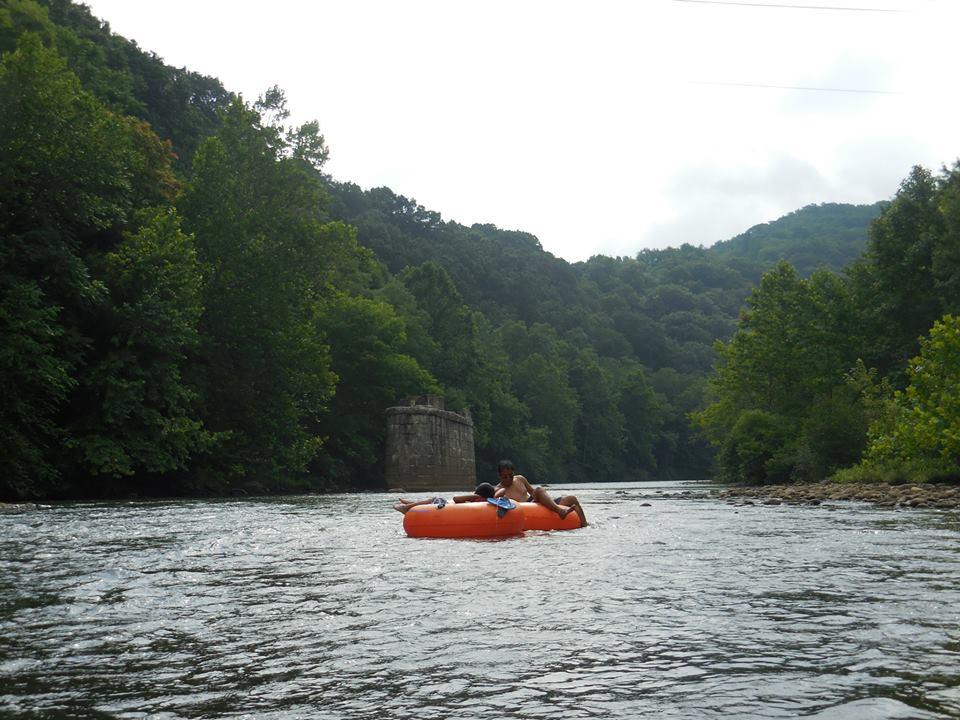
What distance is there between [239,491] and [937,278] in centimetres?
3362

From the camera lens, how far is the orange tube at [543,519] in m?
15.0

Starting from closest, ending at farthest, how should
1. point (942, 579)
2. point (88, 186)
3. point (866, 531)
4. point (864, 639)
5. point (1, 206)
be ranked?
point (864, 639) < point (942, 579) < point (866, 531) < point (1, 206) < point (88, 186)

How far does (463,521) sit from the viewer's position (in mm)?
13922

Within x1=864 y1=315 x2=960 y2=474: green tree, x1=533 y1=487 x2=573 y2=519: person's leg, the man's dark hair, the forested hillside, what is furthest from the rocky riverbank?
the forested hillside

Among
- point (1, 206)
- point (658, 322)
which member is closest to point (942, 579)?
point (1, 206)

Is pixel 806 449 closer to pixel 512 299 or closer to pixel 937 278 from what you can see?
pixel 937 278

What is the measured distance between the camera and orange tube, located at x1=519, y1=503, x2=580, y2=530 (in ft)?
49.1

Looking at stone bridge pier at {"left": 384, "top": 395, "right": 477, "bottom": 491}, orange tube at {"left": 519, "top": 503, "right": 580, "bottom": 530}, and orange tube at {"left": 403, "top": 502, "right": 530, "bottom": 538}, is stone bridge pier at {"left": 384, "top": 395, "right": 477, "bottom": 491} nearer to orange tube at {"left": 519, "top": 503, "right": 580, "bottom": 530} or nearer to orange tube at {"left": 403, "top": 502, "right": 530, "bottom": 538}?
orange tube at {"left": 519, "top": 503, "right": 580, "bottom": 530}

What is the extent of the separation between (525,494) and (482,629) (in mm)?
9599

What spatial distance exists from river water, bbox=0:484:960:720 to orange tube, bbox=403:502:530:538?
2.41 ft

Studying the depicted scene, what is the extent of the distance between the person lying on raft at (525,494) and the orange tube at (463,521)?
4.21 ft

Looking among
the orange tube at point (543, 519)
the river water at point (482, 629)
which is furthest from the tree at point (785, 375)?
the river water at point (482, 629)

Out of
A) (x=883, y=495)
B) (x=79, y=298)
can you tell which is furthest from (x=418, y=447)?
(x=883, y=495)

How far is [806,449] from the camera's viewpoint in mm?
40781
